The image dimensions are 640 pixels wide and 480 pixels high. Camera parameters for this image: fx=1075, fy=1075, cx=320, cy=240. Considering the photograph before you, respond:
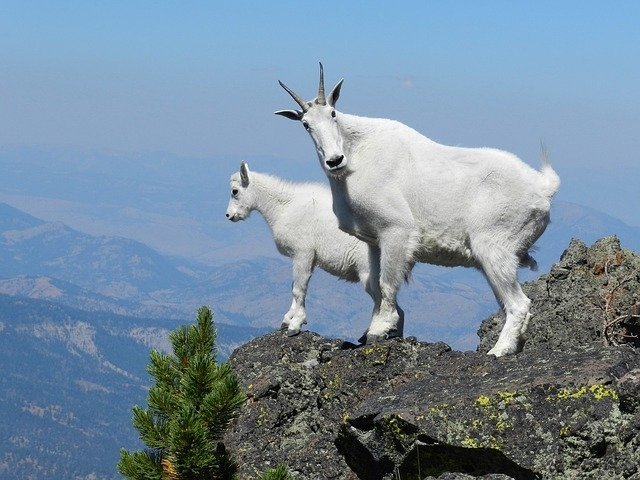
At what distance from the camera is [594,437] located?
846 cm

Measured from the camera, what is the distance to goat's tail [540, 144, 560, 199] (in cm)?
1216

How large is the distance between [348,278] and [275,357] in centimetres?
431

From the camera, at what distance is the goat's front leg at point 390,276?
42.0ft

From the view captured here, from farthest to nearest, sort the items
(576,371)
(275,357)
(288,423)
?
(275,357) < (288,423) < (576,371)

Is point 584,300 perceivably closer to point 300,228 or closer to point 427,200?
point 427,200

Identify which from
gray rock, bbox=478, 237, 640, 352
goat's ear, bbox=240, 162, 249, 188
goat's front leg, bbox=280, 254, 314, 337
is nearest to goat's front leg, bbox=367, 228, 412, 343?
gray rock, bbox=478, 237, 640, 352

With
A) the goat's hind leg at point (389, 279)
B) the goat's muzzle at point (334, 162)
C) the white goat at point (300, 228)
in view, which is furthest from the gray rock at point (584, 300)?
the goat's muzzle at point (334, 162)

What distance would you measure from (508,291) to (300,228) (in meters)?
6.71

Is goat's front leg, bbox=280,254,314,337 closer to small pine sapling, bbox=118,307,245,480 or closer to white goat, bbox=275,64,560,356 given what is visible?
white goat, bbox=275,64,560,356

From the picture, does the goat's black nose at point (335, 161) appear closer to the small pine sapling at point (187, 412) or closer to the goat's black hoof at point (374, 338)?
the goat's black hoof at point (374, 338)

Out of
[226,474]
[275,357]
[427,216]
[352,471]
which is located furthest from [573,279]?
[226,474]

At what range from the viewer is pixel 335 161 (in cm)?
1240

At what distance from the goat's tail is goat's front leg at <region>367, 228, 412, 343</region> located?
1.67 m

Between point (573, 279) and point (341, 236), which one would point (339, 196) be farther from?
point (341, 236)
